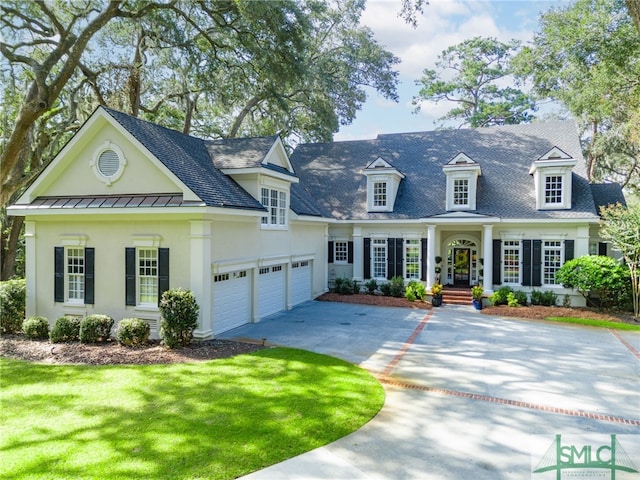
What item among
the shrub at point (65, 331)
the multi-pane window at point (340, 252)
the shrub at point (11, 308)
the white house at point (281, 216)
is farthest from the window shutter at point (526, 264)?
the shrub at point (11, 308)

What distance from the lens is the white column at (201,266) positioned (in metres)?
11.8

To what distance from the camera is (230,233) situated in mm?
13320

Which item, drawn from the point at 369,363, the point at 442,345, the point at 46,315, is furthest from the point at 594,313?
the point at 46,315

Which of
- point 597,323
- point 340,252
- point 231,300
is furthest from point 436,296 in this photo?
point 231,300

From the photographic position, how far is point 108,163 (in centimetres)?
1291

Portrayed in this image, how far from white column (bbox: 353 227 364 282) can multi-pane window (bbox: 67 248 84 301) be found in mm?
13052

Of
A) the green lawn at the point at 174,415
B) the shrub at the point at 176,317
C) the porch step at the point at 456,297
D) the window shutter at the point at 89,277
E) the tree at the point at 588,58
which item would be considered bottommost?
the green lawn at the point at 174,415

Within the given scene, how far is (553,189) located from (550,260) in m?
3.36

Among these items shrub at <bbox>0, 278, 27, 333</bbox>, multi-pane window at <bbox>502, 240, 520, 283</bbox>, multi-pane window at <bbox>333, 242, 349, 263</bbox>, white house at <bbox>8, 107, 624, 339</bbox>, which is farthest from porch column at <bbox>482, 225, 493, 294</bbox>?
shrub at <bbox>0, 278, 27, 333</bbox>

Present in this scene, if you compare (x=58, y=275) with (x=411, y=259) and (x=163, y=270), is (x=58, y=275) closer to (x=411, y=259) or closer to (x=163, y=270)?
(x=163, y=270)

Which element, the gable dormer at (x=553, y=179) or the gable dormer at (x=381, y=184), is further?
the gable dormer at (x=381, y=184)

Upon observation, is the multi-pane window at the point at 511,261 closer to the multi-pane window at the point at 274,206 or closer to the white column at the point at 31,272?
the multi-pane window at the point at 274,206

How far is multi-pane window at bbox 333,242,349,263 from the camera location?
74.0 ft

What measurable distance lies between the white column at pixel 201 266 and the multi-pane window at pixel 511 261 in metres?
14.4
